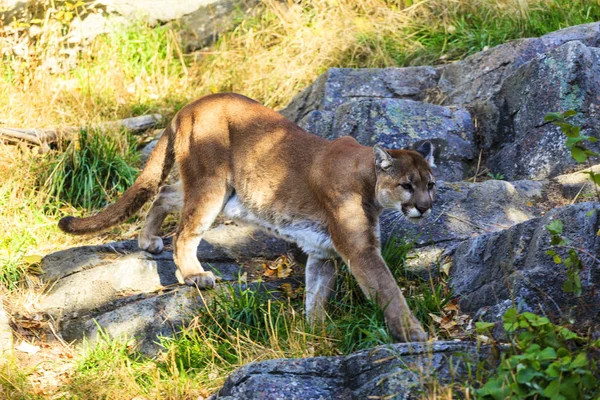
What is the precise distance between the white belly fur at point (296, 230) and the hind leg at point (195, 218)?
18 cm

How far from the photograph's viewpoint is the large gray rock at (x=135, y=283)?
6.13 metres

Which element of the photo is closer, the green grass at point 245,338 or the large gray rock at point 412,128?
A: the green grass at point 245,338

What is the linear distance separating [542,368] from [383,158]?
2.49m

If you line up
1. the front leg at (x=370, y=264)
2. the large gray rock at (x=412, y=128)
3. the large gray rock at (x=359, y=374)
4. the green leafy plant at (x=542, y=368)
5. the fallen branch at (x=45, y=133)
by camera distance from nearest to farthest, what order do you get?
the green leafy plant at (x=542, y=368) < the large gray rock at (x=359, y=374) < the front leg at (x=370, y=264) < the large gray rock at (x=412, y=128) < the fallen branch at (x=45, y=133)

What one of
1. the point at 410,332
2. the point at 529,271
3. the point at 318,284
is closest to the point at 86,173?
the point at 318,284

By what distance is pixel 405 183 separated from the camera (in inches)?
231

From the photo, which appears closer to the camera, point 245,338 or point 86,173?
point 245,338

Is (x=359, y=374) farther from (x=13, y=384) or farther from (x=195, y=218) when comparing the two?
(x=195, y=218)

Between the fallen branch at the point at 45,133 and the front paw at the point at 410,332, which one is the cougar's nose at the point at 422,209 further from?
the fallen branch at the point at 45,133

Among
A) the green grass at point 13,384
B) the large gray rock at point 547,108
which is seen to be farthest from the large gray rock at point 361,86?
the green grass at point 13,384

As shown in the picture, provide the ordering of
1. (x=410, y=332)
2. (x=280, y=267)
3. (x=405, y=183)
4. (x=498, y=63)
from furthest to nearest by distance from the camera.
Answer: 1. (x=498, y=63)
2. (x=280, y=267)
3. (x=405, y=183)
4. (x=410, y=332)

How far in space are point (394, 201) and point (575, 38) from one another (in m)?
3.65

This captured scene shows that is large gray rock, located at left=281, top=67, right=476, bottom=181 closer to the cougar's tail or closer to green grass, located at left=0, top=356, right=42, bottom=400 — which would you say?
the cougar's tail

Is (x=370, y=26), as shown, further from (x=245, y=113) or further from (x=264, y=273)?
(x=264, y=273)
